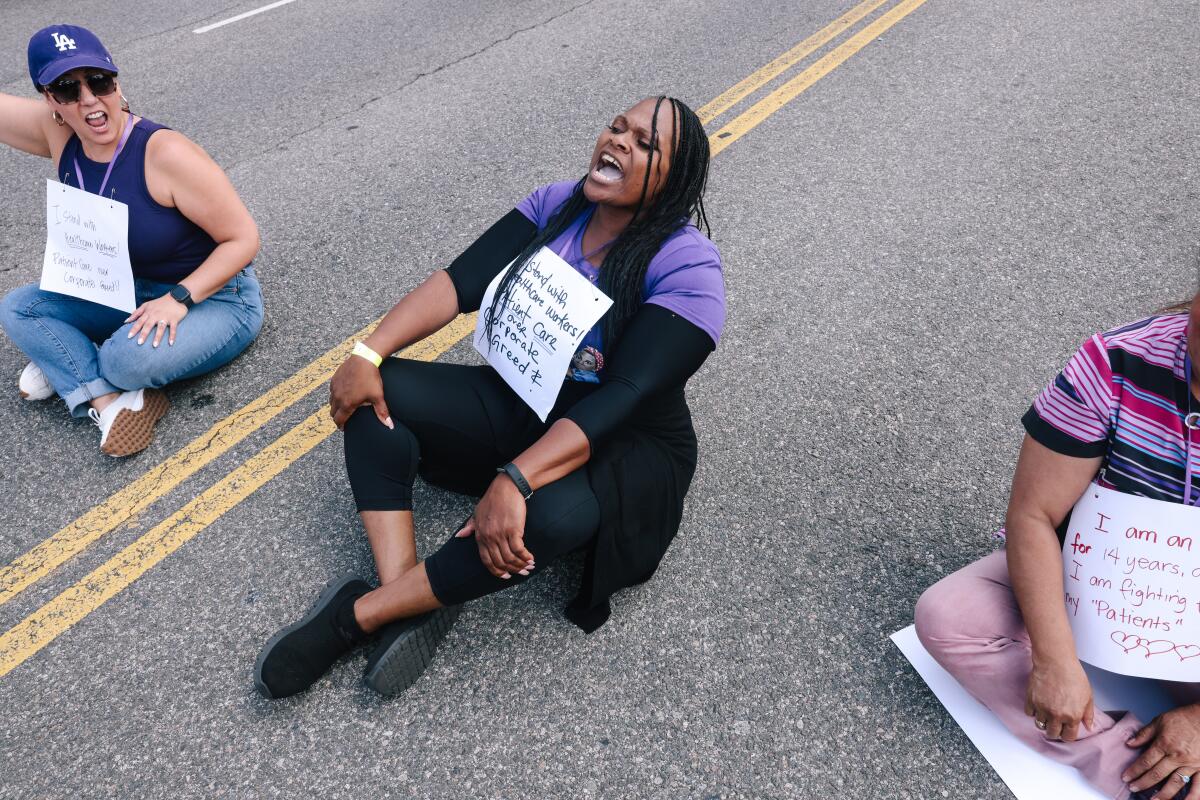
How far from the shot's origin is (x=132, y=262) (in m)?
3.45

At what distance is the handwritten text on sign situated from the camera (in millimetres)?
2104

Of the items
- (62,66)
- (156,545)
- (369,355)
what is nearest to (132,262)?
(62,66)

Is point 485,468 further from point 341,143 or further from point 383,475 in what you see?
point 341,143

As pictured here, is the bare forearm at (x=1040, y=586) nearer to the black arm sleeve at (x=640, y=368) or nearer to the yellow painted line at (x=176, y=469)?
the black arm sleeve at (x=640, y=368)

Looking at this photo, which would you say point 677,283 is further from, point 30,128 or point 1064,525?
point 30,128

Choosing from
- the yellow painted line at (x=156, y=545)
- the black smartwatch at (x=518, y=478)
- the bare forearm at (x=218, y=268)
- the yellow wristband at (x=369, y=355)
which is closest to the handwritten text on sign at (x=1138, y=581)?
the black smartwatch at (x=518, y=478)

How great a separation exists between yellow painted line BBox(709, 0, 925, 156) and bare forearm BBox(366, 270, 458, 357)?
272cm

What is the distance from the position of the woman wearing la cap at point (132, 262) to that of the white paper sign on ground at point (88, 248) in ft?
0.14

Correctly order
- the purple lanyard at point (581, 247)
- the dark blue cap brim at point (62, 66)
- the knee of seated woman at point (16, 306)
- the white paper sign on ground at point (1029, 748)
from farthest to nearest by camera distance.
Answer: the knee of seated woman at point (16, 306) < the dark blue cap brim at point (62, 66) < the purple lanyard at point (581, 247) < the white paper sign on ground at point (1029, 748)

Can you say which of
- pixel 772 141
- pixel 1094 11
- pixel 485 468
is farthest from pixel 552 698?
pixel 1094 11

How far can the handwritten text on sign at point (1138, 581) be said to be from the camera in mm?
2104

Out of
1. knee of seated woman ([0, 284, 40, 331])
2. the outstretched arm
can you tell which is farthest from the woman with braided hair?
the outstretched arm

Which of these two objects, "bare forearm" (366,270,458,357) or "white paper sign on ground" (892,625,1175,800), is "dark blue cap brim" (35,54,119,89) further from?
"white paper sign on ground" (892,625,1175,800)

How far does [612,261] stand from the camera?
2621mm
